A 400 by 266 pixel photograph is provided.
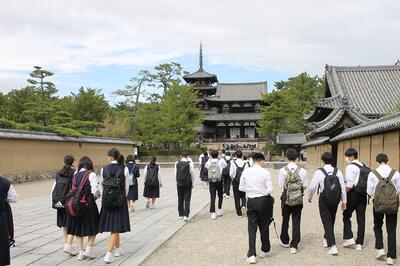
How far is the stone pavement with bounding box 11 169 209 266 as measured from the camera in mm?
6445

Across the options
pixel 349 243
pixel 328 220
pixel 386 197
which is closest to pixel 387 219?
pixel 386 197

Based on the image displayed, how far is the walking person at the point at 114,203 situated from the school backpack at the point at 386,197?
A: 12.3 feet

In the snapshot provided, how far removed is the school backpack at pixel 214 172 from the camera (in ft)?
33.5

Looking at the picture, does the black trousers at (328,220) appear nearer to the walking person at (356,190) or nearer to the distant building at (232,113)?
the walking person at (356,190)

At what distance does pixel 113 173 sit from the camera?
6.28 meters

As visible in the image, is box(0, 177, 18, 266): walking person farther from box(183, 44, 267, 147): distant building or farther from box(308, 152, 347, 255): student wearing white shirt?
box(183, 44, 267, 147): distant building

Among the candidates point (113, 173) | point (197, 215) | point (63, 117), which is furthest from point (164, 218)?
point (63, 117)

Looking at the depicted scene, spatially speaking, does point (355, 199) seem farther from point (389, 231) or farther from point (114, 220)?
point (114, 220)

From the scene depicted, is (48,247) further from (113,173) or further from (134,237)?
(113,173)

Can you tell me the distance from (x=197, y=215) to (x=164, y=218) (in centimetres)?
102

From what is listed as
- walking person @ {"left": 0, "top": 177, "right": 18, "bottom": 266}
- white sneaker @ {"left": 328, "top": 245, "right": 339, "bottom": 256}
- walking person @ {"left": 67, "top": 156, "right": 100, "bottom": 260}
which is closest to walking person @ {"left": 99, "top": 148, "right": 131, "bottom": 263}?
walking person @ {"left": 67, "top": 156, "right": 100, "bottom": 260}

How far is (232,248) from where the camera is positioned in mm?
7199

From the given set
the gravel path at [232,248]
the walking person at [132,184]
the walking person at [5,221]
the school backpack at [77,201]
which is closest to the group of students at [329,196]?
the gravel path at [232,248]

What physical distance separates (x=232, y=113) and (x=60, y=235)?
180 feet
